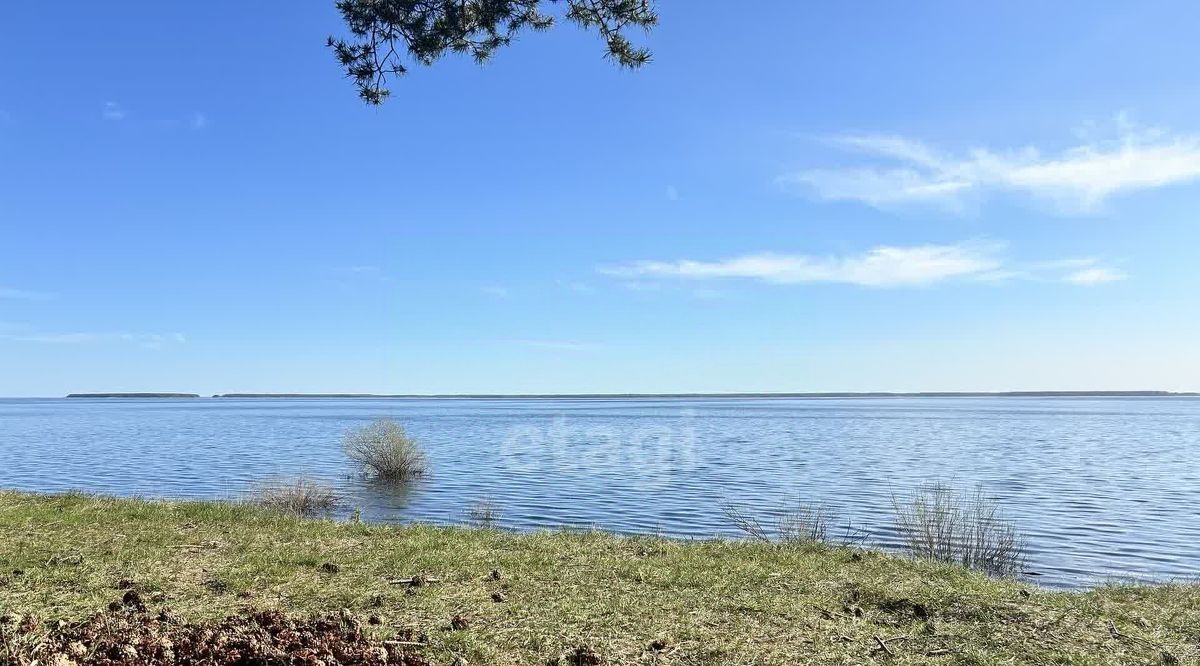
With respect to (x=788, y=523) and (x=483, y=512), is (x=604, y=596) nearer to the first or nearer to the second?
(x=788, y=523)

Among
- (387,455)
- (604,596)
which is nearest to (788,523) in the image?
(604,596)

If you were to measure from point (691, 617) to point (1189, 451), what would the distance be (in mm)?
58270

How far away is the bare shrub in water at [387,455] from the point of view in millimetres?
33375

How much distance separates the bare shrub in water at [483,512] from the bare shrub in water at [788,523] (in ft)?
21.5

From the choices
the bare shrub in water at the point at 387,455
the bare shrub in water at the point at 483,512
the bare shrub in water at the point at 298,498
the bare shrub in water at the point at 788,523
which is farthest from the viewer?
the bare shrub in water at the point at 387,455

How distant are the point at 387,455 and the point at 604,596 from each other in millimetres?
26715

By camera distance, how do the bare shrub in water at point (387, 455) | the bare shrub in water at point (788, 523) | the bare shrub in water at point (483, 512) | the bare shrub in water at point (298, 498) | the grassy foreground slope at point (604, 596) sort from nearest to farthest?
the grassy foreground slope at point (604, 596) → the bare shrub in water at point (788, 523) → the bare shrub in water at point (483, 512) → the bare shrub in water at point (298, 498) → the bare shrub in water at point (387, 455)

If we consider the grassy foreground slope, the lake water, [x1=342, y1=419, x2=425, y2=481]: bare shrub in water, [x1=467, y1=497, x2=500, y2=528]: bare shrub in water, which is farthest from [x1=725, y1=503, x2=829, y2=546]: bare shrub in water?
[x1=342, y1=419, x2=425, y2=481]: bare shrub in water

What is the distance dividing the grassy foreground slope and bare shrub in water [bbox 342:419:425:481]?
70.0ft

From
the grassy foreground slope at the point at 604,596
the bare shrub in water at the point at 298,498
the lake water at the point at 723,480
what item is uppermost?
the grassy foreground slope at the point at 604,596

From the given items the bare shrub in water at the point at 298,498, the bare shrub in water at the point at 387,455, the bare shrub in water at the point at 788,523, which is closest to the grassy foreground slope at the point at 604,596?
the bare shrub in water at the point at 788,523

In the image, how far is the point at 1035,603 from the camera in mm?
8594

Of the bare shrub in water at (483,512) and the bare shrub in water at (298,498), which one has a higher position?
the bare shrub in water at (298,498)

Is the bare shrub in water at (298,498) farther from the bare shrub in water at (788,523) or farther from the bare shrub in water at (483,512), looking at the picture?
the bare shrub in water at (788,523)
